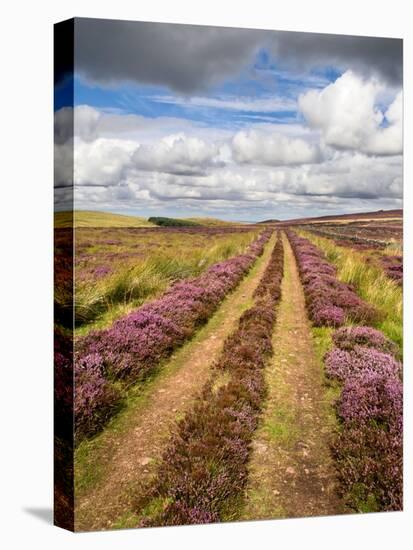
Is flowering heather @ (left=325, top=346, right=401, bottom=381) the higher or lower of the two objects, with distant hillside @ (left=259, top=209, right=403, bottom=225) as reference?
lower

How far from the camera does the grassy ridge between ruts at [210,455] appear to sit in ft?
26.2

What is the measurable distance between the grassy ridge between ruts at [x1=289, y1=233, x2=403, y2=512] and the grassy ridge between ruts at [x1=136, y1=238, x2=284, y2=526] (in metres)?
1.16

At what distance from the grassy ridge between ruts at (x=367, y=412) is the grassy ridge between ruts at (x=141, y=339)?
4.42ft

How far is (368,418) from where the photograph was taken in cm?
905

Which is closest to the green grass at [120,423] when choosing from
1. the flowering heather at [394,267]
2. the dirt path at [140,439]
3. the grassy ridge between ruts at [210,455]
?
the dirt path at [140,439]

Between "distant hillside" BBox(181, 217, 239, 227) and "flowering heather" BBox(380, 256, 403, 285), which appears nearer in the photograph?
"distant hillside" BBox(181, 217, 239, 227)

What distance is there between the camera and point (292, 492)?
838cm

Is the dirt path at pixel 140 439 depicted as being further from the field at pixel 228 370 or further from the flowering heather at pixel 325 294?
the flowering heather at pixel 325 294

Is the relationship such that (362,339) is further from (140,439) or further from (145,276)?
(140,439)

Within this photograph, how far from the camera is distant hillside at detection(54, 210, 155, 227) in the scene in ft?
26.0

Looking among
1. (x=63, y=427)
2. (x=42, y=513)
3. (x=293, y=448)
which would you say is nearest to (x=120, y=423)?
(x=63, y=427)

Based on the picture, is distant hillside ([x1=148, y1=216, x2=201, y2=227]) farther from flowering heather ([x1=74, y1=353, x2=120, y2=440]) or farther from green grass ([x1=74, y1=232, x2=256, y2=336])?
flowering heather ([x1=74, y1=353, x2=120, y2=440])

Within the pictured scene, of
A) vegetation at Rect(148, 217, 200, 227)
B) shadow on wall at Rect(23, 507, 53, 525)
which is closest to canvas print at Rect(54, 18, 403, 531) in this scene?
vegetation at Rect(148, 217, 200, 227)

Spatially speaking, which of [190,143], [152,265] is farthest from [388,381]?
[190,143]
